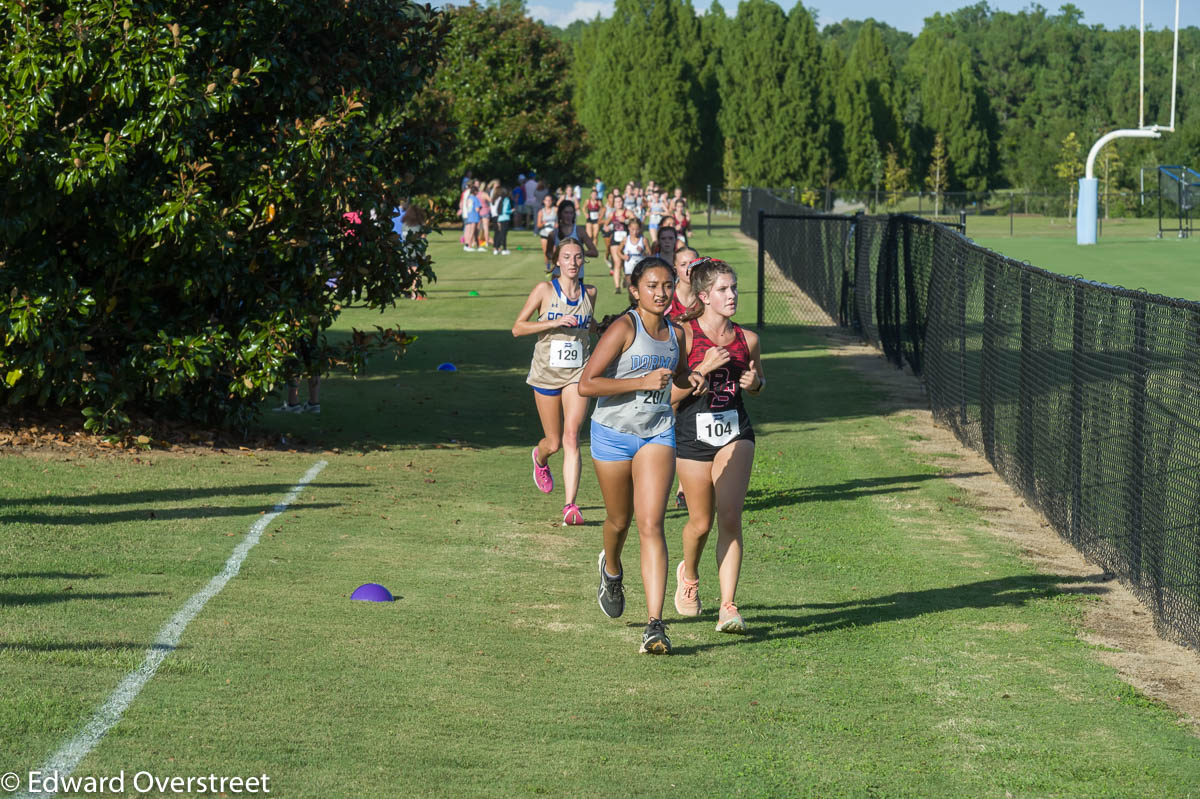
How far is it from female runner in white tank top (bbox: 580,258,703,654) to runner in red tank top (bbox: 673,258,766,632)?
284 millimetres

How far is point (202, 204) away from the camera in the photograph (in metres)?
12.0

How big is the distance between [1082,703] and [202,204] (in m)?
8.12

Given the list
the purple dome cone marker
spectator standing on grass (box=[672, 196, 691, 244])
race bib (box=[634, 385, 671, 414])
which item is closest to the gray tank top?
race bib (box=[634, 385, 671, 414])

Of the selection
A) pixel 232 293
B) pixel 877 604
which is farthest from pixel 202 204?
pixel 877 604

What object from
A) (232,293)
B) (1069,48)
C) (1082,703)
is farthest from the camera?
(1069,48)

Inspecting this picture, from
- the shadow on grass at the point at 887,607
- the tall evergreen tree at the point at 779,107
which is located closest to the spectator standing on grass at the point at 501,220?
the tall evergreen tree at the point at 779,107

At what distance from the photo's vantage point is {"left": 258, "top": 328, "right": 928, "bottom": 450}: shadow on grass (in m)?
14.7

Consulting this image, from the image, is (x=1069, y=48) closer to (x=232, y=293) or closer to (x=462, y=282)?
(x=462, y=282)

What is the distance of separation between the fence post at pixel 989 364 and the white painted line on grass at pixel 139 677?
6.71 m

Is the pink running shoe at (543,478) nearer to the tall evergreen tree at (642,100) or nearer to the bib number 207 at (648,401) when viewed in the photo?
the bib number 207 at (648,401)

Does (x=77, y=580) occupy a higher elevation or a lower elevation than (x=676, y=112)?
lower

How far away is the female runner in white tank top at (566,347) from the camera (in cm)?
1055

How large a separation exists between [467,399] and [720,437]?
9.76 meters

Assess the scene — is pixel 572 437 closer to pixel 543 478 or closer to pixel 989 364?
pixel 543 478
